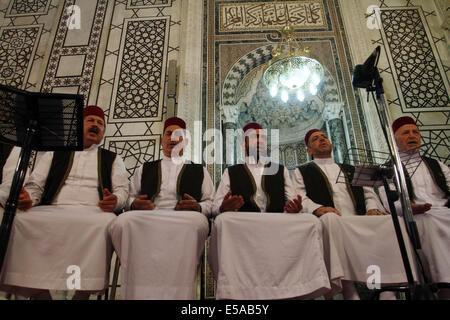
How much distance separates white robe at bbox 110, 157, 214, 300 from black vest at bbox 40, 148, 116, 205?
0.59 metres

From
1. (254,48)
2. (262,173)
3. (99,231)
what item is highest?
(254,48)

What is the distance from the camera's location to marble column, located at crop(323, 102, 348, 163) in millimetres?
4008

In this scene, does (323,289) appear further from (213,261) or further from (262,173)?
(262,173)

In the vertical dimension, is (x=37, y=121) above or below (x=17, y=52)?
below

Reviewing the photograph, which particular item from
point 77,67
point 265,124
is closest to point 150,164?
point 77,67

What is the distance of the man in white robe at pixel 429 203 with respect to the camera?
197 centimetres

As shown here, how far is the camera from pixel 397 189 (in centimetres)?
157

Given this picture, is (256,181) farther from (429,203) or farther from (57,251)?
(57,251)

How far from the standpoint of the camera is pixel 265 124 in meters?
6.78

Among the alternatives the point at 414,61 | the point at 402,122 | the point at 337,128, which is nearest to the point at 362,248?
the point at 402,122

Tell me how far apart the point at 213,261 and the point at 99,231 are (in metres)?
0.68

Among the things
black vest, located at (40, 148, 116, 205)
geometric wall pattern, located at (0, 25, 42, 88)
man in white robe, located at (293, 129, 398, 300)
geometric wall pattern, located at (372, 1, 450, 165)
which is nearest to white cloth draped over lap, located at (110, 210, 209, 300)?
black vest, located at (40, 148, 116, 205)

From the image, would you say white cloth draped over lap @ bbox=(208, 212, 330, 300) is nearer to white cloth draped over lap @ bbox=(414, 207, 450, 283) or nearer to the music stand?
white cloth draped over lap @ bbox=(414, 207, 450, 283)

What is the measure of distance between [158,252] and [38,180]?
1089mm
